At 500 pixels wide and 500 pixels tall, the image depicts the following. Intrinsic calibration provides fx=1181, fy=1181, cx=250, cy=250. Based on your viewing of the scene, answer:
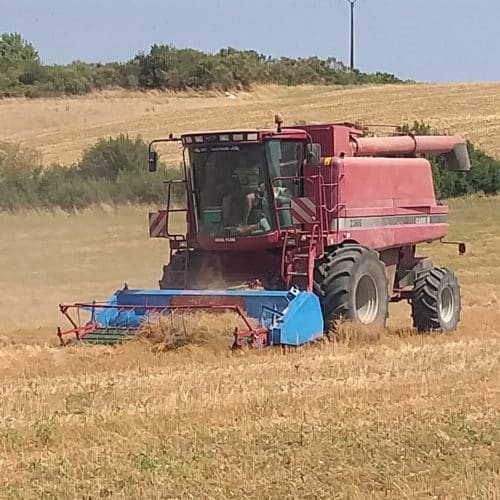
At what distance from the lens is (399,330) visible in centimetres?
1409

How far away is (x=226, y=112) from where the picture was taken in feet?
168

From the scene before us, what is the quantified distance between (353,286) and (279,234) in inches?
36.6

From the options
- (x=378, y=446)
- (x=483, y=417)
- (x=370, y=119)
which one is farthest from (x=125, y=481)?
(x=370, y=119)

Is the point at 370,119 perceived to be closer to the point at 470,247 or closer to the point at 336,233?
the point at 470,247

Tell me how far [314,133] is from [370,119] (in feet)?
106

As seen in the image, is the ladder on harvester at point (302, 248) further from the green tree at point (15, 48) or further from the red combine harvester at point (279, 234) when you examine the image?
the green tree at point (15, 48)

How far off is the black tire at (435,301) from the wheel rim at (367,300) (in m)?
1.29

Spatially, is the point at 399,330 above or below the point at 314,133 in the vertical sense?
below

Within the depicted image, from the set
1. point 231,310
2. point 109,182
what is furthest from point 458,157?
point 109,182

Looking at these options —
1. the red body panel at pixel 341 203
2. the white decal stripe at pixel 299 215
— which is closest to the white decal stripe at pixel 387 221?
the red body panel at pixel 341 203

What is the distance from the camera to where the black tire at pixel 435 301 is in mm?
13945

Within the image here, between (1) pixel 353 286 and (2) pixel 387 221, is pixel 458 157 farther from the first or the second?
(1) pixel 353 286

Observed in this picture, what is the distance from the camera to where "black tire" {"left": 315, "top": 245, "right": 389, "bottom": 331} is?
39.1ft

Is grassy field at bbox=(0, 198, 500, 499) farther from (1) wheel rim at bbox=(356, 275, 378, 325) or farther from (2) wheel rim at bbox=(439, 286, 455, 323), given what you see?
(2) wheel rim at bbox=(439, 286, 455, 323)
